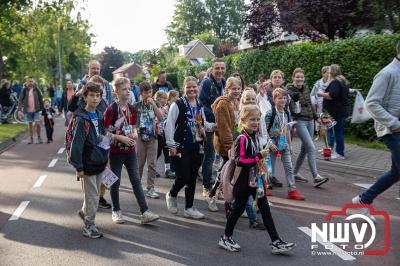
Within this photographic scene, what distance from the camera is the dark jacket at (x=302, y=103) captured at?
835cm

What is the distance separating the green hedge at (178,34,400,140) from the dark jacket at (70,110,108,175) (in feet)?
29.8

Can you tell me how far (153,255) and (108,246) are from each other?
0.60m

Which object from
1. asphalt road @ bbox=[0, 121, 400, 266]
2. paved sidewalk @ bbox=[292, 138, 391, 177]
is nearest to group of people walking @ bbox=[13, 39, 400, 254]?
asphalt road @ bbox=[0, 121, 400, 266]

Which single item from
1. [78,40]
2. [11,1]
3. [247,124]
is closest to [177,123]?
[247,124]

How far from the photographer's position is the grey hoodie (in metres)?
5.43

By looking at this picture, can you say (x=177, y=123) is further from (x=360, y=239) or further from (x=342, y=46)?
(x=342, y=46)

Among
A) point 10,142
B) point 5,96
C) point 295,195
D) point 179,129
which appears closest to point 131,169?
point 179,129

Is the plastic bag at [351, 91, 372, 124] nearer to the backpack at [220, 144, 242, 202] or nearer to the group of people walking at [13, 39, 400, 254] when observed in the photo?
the group of people walking at [13, 39, 400, 254]

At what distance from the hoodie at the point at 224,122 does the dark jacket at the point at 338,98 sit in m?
5.13

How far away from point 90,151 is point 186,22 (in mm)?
88093

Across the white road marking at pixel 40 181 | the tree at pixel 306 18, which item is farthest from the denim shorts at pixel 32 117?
the tree at pixel 306 18

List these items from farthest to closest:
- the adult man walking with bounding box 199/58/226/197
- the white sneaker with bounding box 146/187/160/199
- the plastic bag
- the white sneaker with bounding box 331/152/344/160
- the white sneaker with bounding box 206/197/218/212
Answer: the white sneaker with bounding box 331/152/344/160 → the plastic bag → the white sneaker with bounding box 146/187/160/199 → the adult man walking with bounding box 199/58/226/197 → the white sneaker with bounding box 206/197/218/212

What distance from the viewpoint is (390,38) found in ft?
40.5

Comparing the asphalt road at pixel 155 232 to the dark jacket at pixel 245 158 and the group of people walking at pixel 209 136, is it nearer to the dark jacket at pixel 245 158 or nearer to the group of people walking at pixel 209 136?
the group of people walking at pixel 209 136
